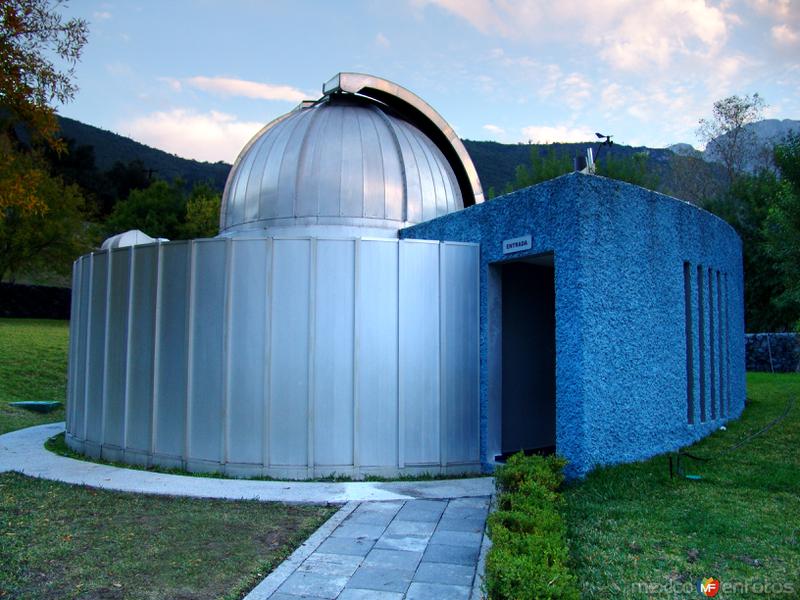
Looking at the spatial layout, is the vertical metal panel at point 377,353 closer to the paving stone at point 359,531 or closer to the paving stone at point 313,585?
the paving stone at point 359,531

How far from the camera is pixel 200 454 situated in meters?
8.89

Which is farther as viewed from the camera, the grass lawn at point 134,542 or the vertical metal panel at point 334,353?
the vertical metal panel at point 334,353

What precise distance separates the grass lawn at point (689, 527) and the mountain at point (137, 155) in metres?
83.0

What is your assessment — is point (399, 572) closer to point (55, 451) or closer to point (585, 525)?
point (585, 525)

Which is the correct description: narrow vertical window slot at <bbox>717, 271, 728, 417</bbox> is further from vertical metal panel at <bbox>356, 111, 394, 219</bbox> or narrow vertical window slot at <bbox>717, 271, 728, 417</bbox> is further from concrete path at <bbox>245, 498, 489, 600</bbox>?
concrete path at <bbox>245, 498, 489, 600</bbox>

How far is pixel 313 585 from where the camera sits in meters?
4.82

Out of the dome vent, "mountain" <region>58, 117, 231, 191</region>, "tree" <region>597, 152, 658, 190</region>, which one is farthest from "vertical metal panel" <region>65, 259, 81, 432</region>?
"mountain" <region>58, 117, 231, 191</region>

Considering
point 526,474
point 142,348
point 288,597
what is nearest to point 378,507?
point 526,474

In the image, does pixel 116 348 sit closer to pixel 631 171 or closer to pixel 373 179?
pixel 373 179

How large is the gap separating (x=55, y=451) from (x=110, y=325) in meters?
2.62

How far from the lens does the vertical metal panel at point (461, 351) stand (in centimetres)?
909

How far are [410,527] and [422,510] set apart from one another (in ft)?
2.16

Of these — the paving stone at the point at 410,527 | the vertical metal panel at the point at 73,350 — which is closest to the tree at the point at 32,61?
the vertical metal panel at the point at 73,350

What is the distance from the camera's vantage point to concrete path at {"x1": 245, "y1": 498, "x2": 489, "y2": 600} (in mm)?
4715
